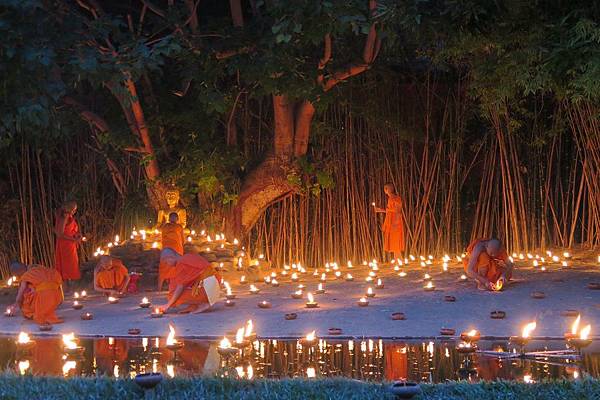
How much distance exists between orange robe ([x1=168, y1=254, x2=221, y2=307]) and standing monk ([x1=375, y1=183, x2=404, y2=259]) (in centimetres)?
408

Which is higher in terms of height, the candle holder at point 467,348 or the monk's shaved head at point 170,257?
the monk's shaved head at point 170,257

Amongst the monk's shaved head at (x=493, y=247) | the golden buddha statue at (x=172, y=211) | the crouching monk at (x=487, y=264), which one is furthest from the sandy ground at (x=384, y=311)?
the golden buddha statue at (x=172, y=211)

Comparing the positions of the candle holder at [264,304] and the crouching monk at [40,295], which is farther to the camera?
the candle holder at [264,304]

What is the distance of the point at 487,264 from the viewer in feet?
29.9

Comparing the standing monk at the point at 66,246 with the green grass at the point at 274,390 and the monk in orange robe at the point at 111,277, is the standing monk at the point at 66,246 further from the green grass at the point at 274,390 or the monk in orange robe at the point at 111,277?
the green grass at the point at 274,390

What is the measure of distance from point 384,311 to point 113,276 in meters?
3.59

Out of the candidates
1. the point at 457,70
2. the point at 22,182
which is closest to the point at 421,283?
the point at 457,70

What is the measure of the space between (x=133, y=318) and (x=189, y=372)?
2.77m

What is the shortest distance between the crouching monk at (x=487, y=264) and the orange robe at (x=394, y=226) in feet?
9.48

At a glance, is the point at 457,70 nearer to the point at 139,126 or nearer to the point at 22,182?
the point at 139,126

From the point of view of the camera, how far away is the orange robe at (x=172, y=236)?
10.5m

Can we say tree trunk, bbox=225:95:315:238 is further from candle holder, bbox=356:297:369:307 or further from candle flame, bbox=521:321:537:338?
candle flame, bbox=521:321:537:338

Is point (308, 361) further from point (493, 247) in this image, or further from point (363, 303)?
point (493, 247)

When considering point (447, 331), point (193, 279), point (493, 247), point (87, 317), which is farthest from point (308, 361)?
point (493, 247)
